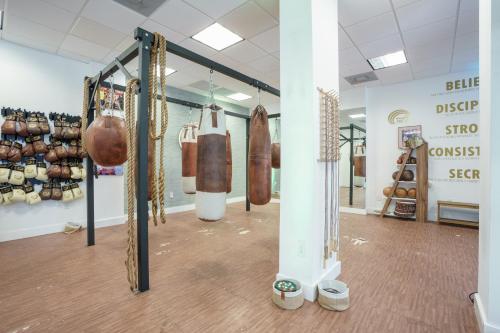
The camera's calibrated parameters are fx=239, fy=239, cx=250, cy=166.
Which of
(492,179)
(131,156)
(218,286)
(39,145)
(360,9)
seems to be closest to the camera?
(492,179)

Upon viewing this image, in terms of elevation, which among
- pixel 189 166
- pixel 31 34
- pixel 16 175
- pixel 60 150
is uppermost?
pixel 31 34

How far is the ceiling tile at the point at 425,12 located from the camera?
9.63 feet

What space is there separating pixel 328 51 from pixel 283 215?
1703 millimetres

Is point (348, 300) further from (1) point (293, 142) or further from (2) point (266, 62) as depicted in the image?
(2) point (266, 62)

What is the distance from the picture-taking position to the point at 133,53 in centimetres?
239

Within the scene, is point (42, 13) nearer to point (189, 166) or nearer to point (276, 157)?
point (189, 166)

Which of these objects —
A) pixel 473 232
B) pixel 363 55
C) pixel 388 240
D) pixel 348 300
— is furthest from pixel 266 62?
pixel 473 232

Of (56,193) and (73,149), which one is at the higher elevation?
(73,149)

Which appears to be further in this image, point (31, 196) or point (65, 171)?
point (65, 171)

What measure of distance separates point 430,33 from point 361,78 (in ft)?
5.92

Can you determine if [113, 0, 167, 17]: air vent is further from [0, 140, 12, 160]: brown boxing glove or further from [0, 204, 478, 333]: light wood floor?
[0, 204, 478, 333]: light wood floor

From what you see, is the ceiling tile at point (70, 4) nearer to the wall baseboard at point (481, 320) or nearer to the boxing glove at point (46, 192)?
the boxing glove at point (46, 192)

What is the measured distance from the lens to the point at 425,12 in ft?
10.1

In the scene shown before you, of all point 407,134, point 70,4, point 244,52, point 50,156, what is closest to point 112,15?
point 70,4
